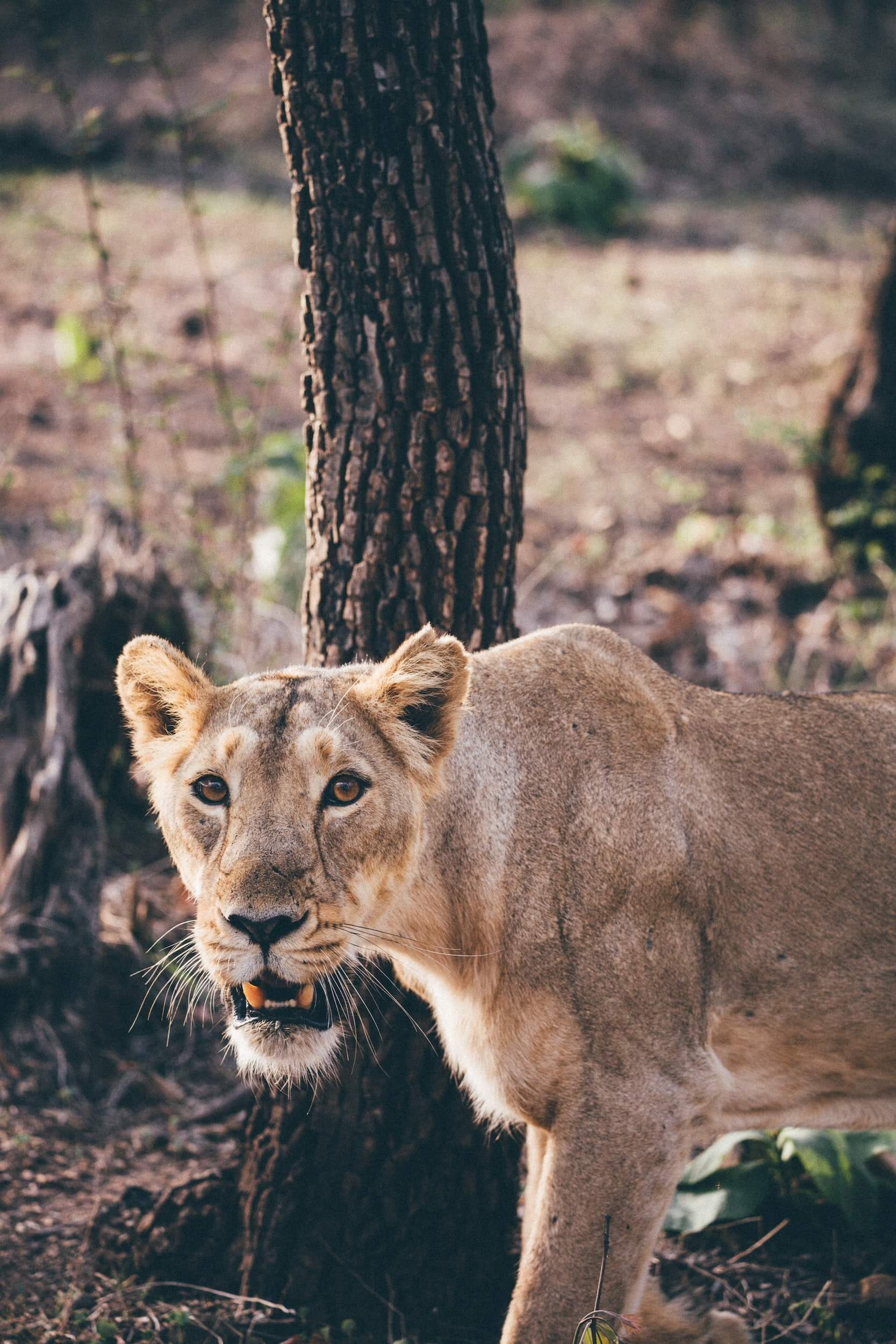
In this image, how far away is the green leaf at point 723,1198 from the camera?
3818 mm

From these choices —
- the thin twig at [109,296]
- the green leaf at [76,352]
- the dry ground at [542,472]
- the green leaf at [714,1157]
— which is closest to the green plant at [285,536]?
the dry ground at [542,472]

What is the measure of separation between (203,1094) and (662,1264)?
1.79 meters

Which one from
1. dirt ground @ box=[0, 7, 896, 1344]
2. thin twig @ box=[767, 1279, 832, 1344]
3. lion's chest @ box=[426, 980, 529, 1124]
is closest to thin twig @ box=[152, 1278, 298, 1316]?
dirt ground @ box=[0, 7, 896, 1344]

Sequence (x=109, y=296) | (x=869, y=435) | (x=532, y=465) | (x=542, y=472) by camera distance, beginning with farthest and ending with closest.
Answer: (x=532, y=465), (x=542, y=472), (x=869, y=435), (x=109, y=296)

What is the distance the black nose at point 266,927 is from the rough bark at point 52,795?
6.94 ft

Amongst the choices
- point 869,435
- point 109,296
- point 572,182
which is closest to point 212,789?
point 109,296

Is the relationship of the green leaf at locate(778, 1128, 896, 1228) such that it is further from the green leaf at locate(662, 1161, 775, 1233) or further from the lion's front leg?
the lion's front leg

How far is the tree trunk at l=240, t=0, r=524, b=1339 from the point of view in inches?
130

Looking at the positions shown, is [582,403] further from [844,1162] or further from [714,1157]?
[844,1162]

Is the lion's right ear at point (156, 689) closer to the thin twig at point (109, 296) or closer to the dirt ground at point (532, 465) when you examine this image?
the dirt ground at point (532, 465)

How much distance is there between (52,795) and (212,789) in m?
1.99

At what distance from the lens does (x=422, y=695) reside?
2.93 meters

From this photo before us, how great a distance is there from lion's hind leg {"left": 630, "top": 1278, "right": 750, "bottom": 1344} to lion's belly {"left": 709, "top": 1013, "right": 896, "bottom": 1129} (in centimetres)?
58

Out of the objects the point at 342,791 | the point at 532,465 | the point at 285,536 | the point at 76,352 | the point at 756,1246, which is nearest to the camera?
the point at 342,791
